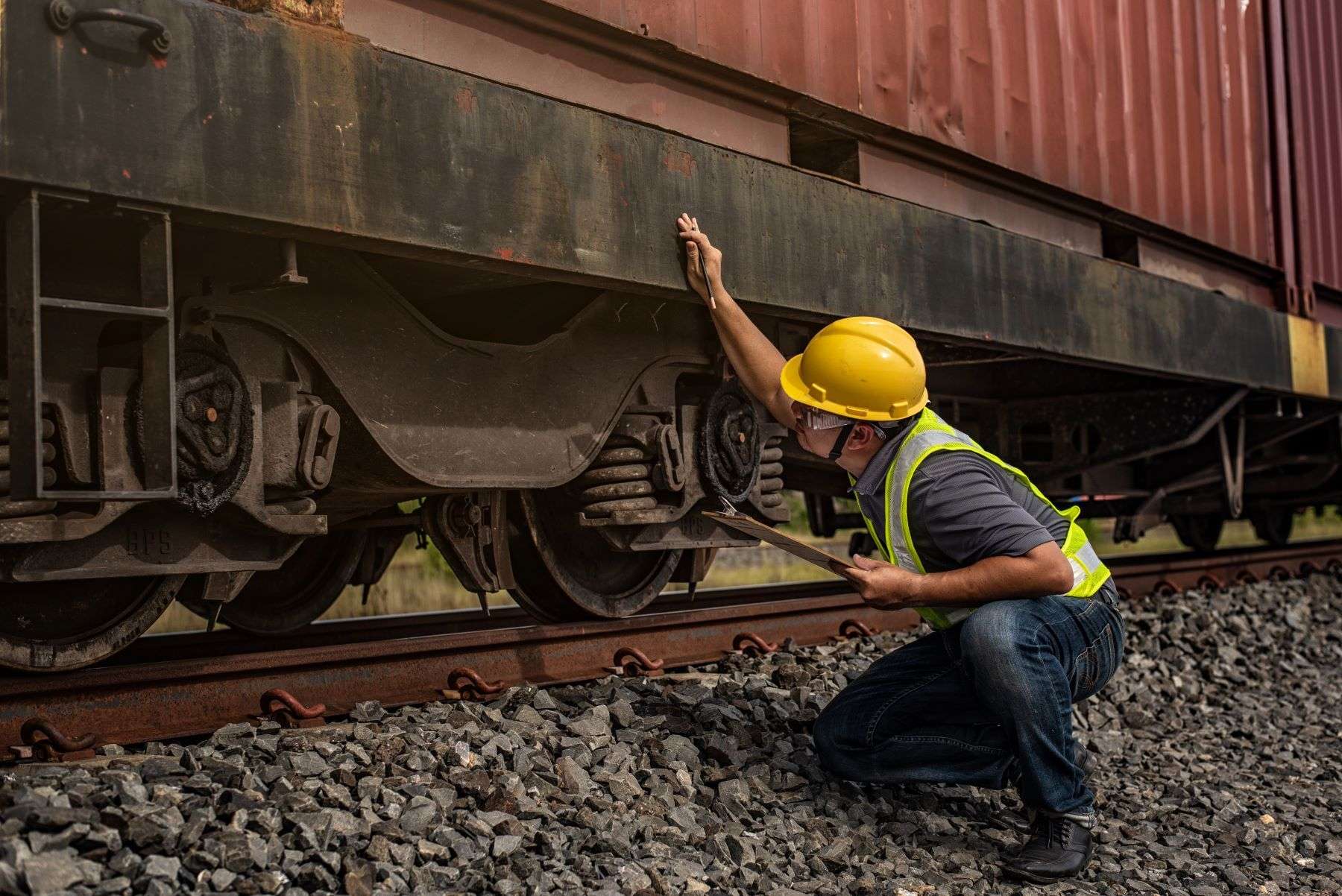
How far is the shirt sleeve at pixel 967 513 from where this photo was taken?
3.29 metres

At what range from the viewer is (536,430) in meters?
4.06

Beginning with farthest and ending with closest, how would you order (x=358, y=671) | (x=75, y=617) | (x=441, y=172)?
(x=358, y=671) → (x=75, y=617) → (x=441, y=172)

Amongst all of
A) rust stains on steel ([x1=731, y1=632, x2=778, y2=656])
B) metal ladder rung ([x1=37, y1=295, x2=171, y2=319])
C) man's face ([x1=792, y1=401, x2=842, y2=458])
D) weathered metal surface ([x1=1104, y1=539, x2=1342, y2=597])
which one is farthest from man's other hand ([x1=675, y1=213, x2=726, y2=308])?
weathered metal surface ([x1=1104, y1=539, x2=1342, y2=597])

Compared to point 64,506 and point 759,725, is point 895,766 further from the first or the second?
point 64,506

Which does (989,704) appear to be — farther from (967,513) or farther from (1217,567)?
(1217,567)

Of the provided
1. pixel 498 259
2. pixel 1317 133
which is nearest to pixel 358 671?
pixel 498 259

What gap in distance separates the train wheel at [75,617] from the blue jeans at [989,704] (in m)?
1.98

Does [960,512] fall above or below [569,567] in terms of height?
above

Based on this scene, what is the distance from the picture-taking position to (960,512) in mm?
3303

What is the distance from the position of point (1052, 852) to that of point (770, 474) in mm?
1978

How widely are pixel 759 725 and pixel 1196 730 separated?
81.9 inches

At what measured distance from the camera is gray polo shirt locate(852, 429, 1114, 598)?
3.29m

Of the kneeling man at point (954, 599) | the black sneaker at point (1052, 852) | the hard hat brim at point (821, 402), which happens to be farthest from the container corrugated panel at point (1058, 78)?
the black sneaker at point (1052, 852)

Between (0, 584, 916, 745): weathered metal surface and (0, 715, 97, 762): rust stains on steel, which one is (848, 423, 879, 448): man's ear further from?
(0, 715, 97, 762): rust stains on steel
